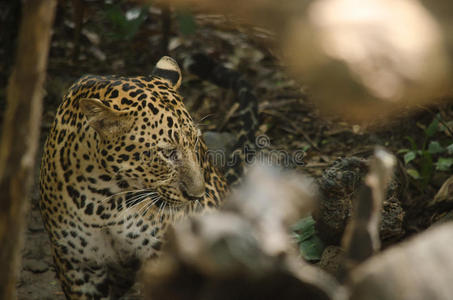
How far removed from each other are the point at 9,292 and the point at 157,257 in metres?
1.86

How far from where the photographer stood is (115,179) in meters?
4.31

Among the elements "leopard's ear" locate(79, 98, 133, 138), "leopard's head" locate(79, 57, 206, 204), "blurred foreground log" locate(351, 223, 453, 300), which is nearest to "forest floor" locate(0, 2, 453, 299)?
"leopard's head" locate(79, 57, 206, 204)

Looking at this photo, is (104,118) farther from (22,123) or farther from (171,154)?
(22,123)

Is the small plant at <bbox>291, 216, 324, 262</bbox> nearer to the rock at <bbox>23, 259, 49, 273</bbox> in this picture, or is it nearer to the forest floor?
the forest floor

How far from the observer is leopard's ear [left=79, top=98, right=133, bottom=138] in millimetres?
4043

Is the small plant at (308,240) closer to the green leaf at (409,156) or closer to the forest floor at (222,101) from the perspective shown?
the forest floor at (222,101)

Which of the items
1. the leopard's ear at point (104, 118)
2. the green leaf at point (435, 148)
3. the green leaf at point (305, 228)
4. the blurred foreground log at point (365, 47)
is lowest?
the green leaf at point (305, 228)

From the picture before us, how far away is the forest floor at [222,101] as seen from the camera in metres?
6.19

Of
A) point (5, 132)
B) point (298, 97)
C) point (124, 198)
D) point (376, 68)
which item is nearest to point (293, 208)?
point (376, 68)

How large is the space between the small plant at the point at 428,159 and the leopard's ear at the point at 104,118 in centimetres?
315

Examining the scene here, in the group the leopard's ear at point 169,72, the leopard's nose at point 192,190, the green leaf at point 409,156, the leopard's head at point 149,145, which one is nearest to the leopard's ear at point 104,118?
the leopard's head at point 149,145

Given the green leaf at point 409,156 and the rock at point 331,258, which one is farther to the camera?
the green leaf at point 409,156

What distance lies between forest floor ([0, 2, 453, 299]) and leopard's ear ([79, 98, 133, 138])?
1755 mm

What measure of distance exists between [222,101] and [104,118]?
13.4 feet
